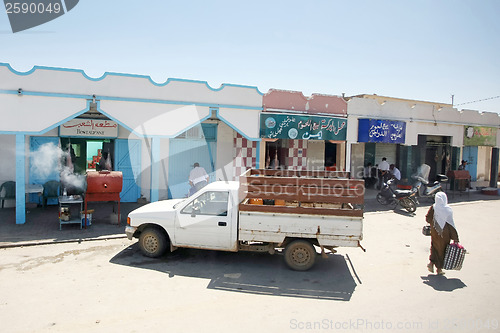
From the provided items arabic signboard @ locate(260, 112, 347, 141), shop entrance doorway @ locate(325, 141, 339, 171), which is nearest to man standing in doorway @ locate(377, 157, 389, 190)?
shop entrance doorway @ locate(325, 141, 339, 171)

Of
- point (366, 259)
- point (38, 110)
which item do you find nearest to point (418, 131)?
point (366, 259)

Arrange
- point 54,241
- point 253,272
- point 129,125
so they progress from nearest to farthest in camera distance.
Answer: point 253,272, point 54,241, point 129,125

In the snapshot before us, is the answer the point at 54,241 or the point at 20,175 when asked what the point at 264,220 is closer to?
the point at 54,241

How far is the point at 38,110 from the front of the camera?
10344 mm

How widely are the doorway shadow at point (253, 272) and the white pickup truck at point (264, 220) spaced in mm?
337

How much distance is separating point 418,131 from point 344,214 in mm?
12238

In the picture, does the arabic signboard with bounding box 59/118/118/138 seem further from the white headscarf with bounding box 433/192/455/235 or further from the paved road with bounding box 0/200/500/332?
the white headscarf with bounding box 433/192/455/235

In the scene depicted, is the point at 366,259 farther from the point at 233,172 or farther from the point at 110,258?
the point at 233,172

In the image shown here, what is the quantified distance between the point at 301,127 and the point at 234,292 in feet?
29.7

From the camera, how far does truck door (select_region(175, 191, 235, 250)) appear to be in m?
7.40

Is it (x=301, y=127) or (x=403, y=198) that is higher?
(x=301, y=127)

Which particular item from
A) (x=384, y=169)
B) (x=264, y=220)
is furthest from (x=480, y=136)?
(x=264, y=220)

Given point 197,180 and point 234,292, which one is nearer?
point 234,292

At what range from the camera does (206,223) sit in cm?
743
